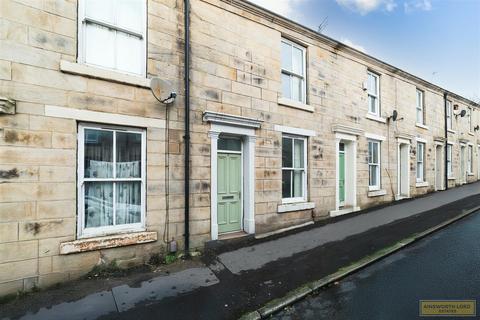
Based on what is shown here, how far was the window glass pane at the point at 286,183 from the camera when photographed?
7993 mm

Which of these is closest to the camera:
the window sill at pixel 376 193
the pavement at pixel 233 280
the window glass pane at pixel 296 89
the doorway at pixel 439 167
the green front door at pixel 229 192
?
the pavement at pixel 233 280

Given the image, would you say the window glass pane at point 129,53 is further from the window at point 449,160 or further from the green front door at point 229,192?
the window at point 449,160

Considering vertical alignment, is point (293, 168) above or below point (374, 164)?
below

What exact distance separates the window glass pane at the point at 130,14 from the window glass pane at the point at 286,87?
418cm

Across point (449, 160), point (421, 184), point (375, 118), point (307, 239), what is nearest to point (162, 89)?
point (307, 239)

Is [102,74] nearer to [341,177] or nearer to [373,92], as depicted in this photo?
[341,177]

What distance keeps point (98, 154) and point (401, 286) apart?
5726 millimetres

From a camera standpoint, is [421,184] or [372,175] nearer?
[372,175]

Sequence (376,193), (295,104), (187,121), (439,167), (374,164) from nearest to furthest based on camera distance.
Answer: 1. (187,121)
2. (295,104)
3. (376,193)
4. (374,164)
5. (439,167)

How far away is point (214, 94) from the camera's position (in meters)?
6.57

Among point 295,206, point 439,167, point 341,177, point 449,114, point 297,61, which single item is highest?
point 297,61

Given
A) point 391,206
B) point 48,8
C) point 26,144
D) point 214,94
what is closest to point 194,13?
point 214,94

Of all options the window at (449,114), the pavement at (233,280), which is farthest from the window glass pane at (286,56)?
the window at (449,114)

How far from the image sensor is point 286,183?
8070mm
